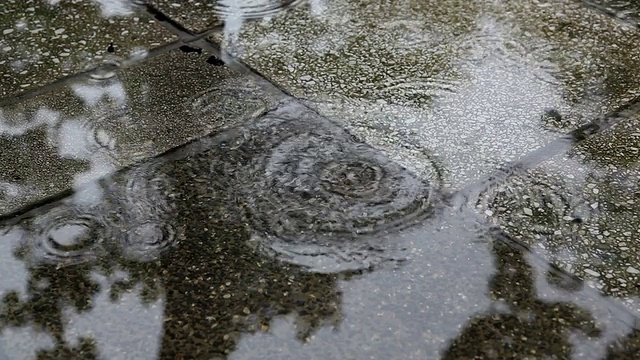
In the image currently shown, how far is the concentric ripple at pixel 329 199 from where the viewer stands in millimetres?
2455

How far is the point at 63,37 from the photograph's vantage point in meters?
3.50

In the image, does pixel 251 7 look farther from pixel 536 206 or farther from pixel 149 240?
pixel 536 206

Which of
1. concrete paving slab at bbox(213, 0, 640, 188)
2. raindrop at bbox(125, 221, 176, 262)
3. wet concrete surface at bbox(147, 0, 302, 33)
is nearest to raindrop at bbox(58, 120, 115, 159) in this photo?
raindrop at bbox(125, 221, 176, 262)

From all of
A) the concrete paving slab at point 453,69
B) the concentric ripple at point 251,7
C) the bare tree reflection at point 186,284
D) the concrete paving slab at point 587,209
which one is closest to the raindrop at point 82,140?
the bare tree reflection at point 186,284

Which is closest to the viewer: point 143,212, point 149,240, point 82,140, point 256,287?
point 256,287

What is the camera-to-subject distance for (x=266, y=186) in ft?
8.88

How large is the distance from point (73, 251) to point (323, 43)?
1.45 meters

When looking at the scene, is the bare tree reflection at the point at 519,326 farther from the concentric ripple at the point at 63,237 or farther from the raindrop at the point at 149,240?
the concentric ripple at the point at 63,237

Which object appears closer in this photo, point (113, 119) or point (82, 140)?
point (82, 140)

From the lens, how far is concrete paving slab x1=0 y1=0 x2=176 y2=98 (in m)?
3.28

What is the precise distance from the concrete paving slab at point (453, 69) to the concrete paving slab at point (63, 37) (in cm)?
42

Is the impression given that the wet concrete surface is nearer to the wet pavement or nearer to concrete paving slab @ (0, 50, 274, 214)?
the wet pavement

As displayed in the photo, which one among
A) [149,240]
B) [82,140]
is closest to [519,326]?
[149,240]

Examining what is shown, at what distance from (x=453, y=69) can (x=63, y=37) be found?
5.18 feet
